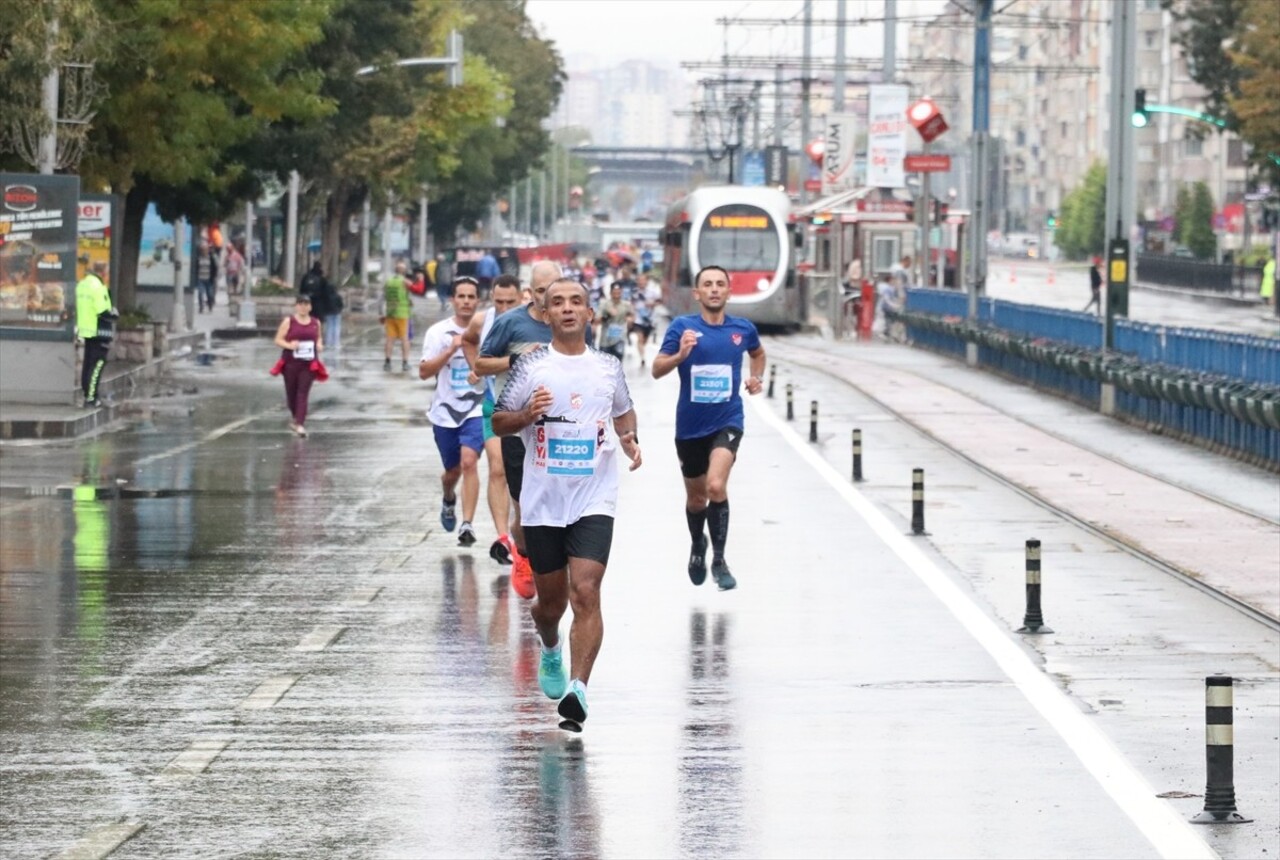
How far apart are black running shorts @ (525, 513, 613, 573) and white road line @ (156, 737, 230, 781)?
1454 millimetres

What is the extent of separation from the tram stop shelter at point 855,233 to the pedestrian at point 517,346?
4581 centimetres

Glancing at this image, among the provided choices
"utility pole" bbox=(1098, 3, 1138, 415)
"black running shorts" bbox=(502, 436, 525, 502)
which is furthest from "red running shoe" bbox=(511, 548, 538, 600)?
"utility pole" bbox=(1098, 3, 1138, 415)

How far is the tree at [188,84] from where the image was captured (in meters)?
33.2

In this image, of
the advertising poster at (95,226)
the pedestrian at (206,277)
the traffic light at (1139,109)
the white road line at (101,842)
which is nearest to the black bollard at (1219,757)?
the white road line at (101,842)

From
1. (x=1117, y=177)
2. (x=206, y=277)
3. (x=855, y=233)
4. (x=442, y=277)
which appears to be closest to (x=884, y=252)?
(x=855, y=233)

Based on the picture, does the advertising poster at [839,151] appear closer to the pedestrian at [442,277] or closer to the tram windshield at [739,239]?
the tram windshield at [739,239]

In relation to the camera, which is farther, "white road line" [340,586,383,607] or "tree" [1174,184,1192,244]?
"tree" [1174,184,1192,244]

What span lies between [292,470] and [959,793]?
1446 cm

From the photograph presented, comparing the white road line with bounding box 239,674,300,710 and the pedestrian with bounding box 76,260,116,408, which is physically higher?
the pedestrian with bounding box 76,260,116,408

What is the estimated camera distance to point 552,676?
34.5 feet

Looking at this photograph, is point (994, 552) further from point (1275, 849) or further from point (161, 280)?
point (161, 280)

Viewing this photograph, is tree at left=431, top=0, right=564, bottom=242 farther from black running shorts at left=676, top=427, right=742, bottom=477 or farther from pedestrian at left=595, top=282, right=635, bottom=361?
black running shorts at left=676, top=427, right=742, bottom=477

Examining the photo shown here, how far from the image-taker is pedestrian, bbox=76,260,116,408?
29062 millimetres

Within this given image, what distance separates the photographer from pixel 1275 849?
Answer: 8.18m
